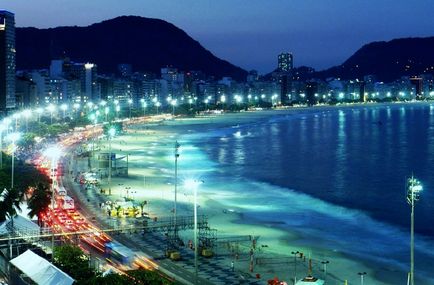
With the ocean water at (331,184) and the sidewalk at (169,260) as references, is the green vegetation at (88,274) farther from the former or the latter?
the ocean water at (331,184)

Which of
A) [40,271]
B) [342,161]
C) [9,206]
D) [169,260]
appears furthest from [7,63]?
[40,271]

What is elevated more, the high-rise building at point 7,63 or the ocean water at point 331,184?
the high-rise building at point 7,63

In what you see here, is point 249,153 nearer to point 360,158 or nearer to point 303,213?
point 360,158

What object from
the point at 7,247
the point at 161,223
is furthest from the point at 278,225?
the point at 7,247

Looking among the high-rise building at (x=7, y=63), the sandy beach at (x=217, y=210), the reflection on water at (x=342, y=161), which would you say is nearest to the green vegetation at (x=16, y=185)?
the sandy beach at (x=217, y=210)

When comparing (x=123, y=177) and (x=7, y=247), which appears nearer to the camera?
(x=7, y=247)

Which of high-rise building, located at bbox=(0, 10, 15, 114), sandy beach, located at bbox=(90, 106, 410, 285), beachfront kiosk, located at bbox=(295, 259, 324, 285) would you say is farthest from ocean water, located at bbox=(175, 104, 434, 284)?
high-rise building, located at bbox=(0, 10, 15, 114)
